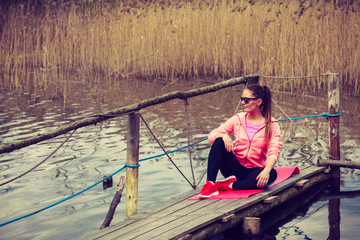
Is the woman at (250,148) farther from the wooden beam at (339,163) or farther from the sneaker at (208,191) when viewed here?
the wooden beam at (339,163)

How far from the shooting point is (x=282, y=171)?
5.03 m

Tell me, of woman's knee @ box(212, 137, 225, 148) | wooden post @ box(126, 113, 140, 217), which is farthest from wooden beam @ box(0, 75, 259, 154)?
woman's knee @ box(212, 137, 225, 148)

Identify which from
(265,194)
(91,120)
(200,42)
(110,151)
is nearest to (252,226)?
(265,194)

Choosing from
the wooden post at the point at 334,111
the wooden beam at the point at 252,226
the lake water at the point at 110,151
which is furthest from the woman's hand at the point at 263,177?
the wooden post at the point at 334,111

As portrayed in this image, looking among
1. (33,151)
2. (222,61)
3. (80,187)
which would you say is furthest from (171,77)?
(80,187)

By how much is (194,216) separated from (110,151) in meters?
3.08

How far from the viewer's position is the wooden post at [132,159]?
4109 millimetres

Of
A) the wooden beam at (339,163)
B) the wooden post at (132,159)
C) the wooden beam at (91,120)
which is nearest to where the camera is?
the wooden beam at (91,120)

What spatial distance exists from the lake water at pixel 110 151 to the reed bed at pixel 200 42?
0.40 metres

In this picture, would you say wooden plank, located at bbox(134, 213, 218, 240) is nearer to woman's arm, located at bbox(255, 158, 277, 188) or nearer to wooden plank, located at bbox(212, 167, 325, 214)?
wooden plank, located at bbox(212, 167, 325, 214)

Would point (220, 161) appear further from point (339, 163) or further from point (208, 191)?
point (339, 163)

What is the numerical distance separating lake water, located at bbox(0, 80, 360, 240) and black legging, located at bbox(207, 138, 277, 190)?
20.5 inches

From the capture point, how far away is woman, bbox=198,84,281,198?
4.33m

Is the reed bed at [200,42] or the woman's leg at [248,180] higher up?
the reed bed at [200,42]
